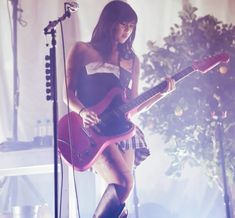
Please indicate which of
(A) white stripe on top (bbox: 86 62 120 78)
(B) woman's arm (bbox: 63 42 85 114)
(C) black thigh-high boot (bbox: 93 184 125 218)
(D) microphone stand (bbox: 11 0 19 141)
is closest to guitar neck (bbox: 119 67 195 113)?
(A) white stripe on top (bbox: 86 62 120 78)

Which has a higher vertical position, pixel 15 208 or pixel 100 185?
pixel 100 185

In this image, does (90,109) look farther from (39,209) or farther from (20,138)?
(39,209)

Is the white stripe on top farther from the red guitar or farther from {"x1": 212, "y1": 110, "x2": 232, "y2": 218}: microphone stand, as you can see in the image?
{"x1": 212, "y1": 110, "x2": 232, "y2": 218}: microphone stand

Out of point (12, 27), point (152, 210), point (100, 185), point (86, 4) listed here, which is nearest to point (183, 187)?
point (152, 210)

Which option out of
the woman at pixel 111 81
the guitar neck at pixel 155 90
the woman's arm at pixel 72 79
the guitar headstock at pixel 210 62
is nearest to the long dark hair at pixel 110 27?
the woman at pixel 111 81

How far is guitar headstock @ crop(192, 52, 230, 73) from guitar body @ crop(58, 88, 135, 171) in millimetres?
417

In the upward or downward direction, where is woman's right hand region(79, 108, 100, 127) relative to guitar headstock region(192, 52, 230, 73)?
downward

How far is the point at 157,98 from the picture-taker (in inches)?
91.9

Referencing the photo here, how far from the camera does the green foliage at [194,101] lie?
2.29 meters

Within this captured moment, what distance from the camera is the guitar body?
2219mm

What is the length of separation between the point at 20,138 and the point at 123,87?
1.97ft

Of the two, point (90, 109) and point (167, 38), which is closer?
point (90, 109)

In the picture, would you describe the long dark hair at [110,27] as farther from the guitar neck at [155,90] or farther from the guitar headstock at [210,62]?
the guitar headstock at [210,62]

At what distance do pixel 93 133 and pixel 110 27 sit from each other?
58 cm
